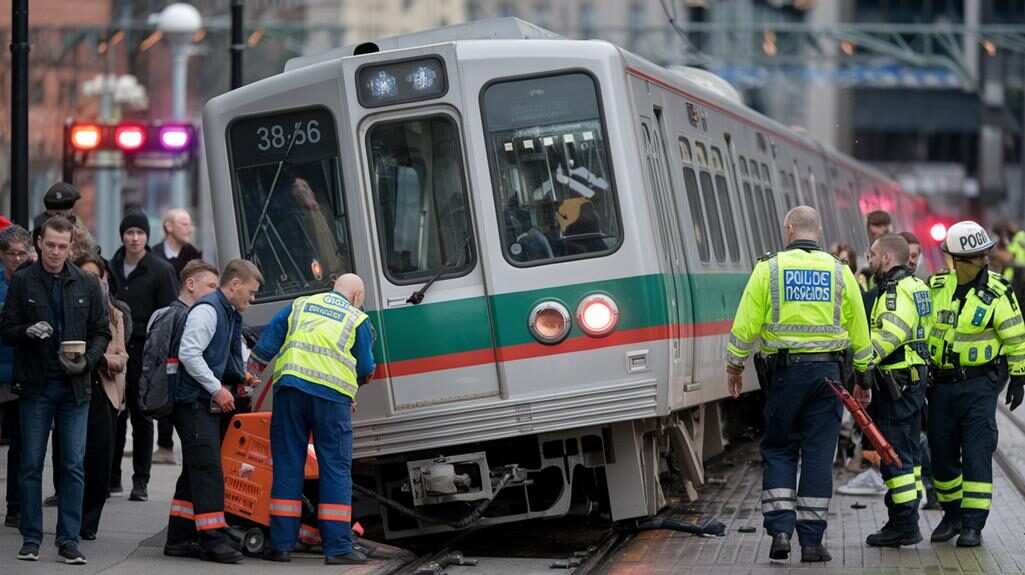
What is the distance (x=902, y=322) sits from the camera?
34.5ft

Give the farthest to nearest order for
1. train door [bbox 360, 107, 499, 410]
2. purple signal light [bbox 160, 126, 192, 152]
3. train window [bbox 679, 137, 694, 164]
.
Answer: purple signal light [bbox 160, 126, 192, 152]
train window [bbox 679, 137, 694, 164]
train door [bbox 360, 107, 499, 410]

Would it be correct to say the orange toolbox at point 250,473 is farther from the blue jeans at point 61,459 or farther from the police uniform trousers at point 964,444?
the police uniform trousers at point 964,444

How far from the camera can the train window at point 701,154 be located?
484 inches

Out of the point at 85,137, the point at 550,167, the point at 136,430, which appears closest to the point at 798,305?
the point at 550,167

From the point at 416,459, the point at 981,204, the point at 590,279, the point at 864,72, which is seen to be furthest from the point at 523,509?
the point at 981,204

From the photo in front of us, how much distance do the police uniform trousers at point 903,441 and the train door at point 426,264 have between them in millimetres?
2298

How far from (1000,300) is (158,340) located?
4.66m

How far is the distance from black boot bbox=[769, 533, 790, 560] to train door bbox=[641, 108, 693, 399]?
0.92 m

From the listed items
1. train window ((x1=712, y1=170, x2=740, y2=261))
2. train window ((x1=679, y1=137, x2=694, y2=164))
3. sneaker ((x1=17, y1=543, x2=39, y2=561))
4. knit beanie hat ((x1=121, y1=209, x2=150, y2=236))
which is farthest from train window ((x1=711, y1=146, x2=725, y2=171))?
sneaker ((x1=17, y1=543, x2=39, y2=561))

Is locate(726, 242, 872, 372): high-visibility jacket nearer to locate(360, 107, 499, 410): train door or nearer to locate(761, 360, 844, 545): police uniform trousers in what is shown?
locate(761, 360, 844, 545): police uniform trousers

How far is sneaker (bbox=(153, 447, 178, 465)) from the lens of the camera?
14.7 meters

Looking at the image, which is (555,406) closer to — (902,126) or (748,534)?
(748,534)

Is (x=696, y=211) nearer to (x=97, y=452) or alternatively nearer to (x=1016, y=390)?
(x=1016, y=390)

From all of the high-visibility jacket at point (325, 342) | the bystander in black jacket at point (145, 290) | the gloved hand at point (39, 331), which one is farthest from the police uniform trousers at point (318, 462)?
the bystander in black jacket at point (145, 290)
